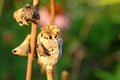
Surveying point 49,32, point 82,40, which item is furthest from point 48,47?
point 82,40

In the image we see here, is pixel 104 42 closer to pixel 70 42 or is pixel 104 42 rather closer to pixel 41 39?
pixel 70 42

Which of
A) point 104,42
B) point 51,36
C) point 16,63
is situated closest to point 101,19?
point 104,42

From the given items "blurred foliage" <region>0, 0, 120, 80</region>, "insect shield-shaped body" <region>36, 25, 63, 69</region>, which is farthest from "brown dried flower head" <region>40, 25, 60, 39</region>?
"blurred foliage" <region>0, 0, 120, 80</region>

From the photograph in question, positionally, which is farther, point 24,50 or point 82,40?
point 82,40

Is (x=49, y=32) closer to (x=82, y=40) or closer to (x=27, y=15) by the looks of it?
(x=27, y=15)

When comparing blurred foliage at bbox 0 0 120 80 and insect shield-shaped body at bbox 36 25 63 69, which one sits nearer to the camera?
insect shield-shaped body at bbox 36 25 63 69

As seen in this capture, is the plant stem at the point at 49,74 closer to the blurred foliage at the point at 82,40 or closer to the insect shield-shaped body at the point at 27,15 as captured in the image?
the insect shield-shaped body at the point at 27,15

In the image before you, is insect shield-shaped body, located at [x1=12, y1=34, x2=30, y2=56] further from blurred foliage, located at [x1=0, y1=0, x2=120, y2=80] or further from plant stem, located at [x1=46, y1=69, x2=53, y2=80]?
blurred foliage, located at [x1=0, y1=0, x2=120, y2=80]
